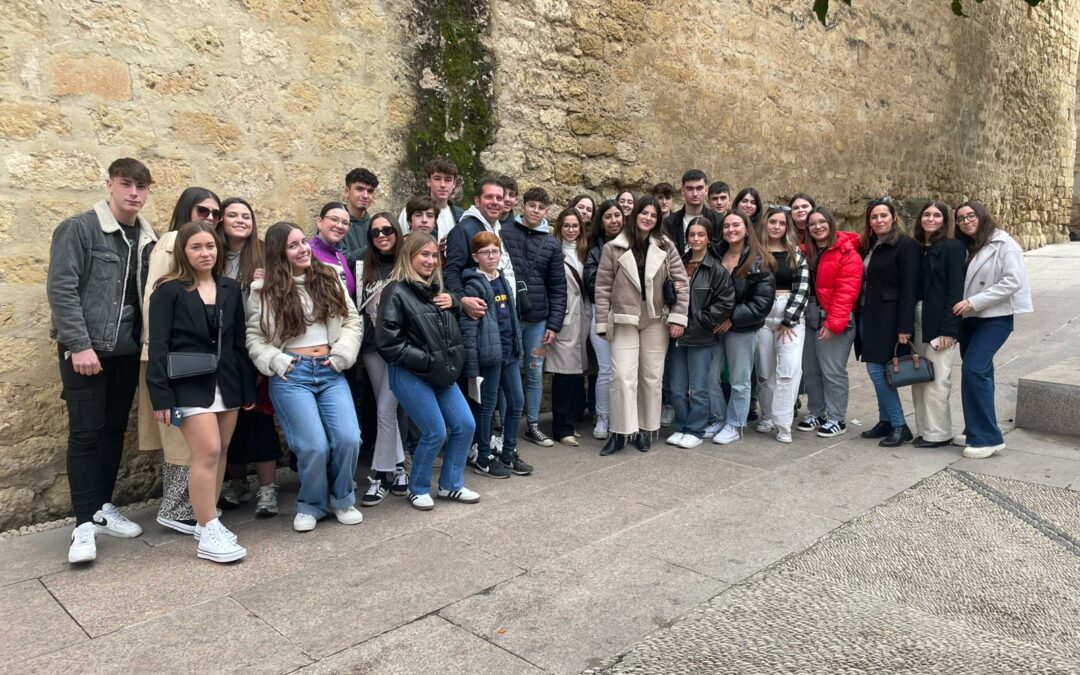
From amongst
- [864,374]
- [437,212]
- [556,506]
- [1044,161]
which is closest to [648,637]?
[556,506]

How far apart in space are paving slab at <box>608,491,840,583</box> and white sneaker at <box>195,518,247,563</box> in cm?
167

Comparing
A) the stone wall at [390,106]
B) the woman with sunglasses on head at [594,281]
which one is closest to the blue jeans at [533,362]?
Answer: the woman with sunglasses on head at [594,281]

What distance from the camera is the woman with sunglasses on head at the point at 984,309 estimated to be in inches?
190

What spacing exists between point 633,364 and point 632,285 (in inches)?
20.3

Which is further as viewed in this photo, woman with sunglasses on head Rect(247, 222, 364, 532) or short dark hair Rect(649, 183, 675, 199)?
short dark hair Rect(649, 183, 675, 199)

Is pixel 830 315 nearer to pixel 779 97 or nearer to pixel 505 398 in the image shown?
pixel 505 398

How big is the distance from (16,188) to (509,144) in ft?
10.9

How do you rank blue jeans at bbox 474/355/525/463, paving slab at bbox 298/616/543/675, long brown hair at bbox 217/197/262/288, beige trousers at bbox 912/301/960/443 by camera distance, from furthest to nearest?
beige trousers at bbox 912/301/960/443, blue jeans at bbox 474/355/525/463, long brown hair at bbox 217/197/262/288, paving slab at bbox 298/616/543/675

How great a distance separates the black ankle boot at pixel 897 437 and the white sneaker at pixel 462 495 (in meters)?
2.79

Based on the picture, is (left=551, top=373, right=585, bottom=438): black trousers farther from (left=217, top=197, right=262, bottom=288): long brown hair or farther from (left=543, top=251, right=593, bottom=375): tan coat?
(left=217, top=197, right=262, bottom=288): long brown hair

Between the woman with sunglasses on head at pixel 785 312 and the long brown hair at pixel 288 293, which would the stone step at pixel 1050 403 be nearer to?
the woman with sunglasses on head at pixel 785 312

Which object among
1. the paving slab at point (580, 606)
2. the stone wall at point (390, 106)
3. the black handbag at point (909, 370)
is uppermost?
the stone wall at point (390, 106)

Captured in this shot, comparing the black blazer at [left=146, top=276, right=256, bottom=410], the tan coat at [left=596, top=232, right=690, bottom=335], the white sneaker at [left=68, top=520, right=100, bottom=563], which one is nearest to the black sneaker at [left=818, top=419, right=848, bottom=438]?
the tan coat at [left=596, top=232, right=690, bottom=335]

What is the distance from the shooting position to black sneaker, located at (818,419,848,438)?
562cm
